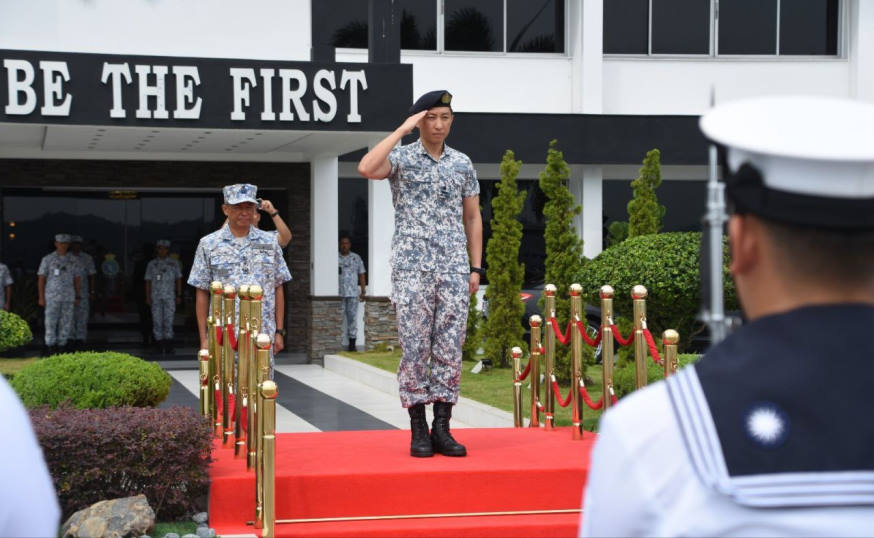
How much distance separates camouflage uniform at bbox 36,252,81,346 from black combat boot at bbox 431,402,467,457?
13433 millimetres

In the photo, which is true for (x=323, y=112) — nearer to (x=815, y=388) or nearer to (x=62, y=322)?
(x=62, y=322)

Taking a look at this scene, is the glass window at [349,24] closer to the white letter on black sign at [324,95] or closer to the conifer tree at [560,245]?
the white letter on black sign at [324,95]

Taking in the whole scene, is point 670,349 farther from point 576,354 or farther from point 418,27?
point 418,27

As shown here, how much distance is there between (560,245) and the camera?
12641mm

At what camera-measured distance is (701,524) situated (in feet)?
4.55

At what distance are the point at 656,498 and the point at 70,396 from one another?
7027 millimetres

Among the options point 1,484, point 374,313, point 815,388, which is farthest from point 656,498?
point 374,313

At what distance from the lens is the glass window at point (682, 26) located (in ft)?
68.9

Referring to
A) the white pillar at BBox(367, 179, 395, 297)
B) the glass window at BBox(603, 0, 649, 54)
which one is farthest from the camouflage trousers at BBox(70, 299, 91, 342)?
the glass window at BBox(603, 0, 649, 54)

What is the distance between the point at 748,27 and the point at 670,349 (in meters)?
15.6

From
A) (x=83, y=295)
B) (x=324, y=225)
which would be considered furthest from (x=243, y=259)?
(x=83, y=295)

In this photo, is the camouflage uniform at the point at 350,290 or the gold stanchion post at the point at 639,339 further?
the camouflage uniform at the point at 350,290

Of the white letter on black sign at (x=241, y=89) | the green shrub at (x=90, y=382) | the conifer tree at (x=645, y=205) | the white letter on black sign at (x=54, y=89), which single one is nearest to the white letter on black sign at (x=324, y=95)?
the white letter on black sign at (x=241, y=89)

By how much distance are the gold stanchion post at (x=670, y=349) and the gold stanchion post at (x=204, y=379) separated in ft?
9.90
